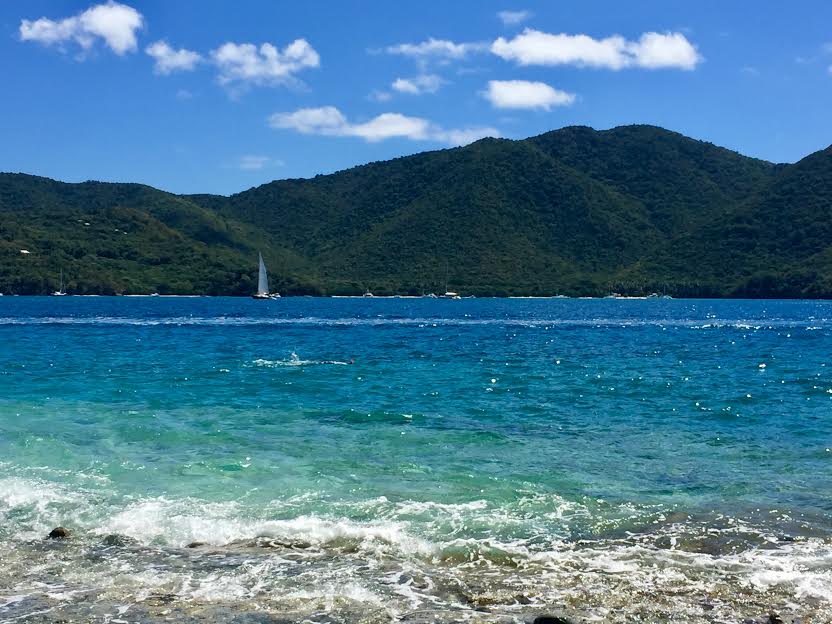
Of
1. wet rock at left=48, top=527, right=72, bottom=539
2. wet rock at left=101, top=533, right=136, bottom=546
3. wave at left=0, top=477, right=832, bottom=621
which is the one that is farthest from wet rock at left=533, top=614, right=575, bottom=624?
Answer: wet rock at left=48, top=527, right=72, bottom=539

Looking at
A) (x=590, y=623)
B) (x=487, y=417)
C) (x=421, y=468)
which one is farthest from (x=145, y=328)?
(x=590, y=623)

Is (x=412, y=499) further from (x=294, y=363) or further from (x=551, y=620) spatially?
(x=294, y=363)

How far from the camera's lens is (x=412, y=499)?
15.3 metres

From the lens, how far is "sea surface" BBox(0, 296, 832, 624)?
10.1 meters

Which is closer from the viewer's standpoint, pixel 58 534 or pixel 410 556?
pixel 410 556

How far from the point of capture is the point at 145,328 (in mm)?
81125

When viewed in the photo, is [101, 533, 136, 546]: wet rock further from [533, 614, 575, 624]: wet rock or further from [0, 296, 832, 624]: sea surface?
[533, 614, 575, 624]: wet rock

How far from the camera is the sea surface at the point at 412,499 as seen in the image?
10062mm

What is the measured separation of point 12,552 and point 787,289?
675 feet

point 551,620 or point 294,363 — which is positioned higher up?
point 551,620

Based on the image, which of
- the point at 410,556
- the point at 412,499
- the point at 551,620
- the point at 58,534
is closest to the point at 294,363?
the point at 412,499

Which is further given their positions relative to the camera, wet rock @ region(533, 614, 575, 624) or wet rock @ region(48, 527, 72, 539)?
wet rock @ region(48, 527, 72, 539)

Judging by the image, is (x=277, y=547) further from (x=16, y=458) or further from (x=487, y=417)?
(x=487, y=417)

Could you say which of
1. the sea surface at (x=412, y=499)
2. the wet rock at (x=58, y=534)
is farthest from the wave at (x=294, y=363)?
the wet rock at (x=58, y=534)
